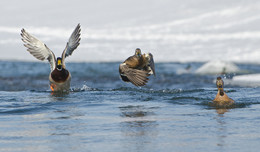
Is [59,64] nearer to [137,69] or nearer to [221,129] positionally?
[137,69]

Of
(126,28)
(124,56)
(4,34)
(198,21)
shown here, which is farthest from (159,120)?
(198,21)

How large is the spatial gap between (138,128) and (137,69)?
158 inches

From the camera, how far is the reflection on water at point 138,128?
4.52 m

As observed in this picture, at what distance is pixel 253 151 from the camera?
4.20m

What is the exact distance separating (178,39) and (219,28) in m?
5.84

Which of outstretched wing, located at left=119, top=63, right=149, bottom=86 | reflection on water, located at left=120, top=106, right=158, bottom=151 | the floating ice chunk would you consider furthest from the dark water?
the floating ice chunk

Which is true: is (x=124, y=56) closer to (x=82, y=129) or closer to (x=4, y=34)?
(x=4, y=34)

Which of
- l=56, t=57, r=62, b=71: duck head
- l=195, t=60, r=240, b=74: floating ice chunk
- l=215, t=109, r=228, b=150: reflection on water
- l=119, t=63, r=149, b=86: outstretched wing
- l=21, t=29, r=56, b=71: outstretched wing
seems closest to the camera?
l=215, t=109, r=228, b=150: reflection on water

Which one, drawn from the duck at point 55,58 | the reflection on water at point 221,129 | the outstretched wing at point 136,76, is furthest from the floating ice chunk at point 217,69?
the reflection on water at point 221,129

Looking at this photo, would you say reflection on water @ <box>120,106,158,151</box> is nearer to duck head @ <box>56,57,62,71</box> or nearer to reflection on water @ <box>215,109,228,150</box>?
reflection on water @ <box>215,109,228,150</box>

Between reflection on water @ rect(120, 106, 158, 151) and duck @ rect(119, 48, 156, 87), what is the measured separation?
71.4 inches

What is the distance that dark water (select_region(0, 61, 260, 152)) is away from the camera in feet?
14.8

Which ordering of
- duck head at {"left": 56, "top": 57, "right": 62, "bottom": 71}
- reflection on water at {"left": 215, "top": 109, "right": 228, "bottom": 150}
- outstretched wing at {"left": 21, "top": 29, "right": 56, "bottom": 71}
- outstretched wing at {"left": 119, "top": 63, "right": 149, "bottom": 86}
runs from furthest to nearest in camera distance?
outstretched wing at {"left": 21, "top": 29, "right": 56, "bottom": 71}, duck head at {"left": 56, "top": 57, "right": 62, "bottom": 71}, outstretched wing at {"left": 119, "top": 63, "right": 149, "bottom": 86}, reflection on water at {"left": 215, "top": 109, "right": 228, "bottom": 150}

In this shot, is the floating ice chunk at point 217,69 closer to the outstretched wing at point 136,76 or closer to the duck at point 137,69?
the duck at point 137,69
